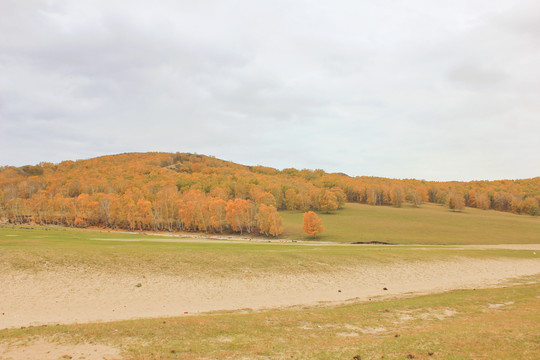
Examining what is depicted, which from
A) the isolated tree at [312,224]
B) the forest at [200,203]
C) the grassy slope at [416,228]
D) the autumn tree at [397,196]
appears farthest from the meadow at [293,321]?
the autumn tree at [397,196]

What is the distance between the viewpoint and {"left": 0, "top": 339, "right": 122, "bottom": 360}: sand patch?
9258mm

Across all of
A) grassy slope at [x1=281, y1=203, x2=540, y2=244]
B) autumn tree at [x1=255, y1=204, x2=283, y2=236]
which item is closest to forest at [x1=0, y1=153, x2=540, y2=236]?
autumn tree at [x1=255, y1=204, x2=283, y2=236]

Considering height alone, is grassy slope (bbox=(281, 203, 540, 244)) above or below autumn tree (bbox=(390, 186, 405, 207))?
below

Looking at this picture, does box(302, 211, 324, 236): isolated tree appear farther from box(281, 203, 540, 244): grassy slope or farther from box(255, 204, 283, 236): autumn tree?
box(255, 204, 283, 236): autumn tree

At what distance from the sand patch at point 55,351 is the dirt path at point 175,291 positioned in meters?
4.03

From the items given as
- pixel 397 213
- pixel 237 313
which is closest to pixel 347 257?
pixel 237 313

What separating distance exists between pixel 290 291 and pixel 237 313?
602cm

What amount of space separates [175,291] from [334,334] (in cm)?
1206

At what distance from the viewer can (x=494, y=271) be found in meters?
29.1

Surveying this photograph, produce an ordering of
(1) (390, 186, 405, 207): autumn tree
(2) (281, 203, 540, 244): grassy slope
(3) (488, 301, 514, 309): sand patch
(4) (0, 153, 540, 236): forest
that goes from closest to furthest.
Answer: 1. (3) (488, 301, 514, 309): sand patch
2. (2) (281, 203, 540, 244): grassy slope
3. (4) (0, 153, 540, 236): forest
4. (1) (390, 186, 405, 207): autumn tree

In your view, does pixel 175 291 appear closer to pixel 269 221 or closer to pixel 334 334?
pixel 334 334

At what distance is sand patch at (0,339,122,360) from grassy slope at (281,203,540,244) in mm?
67410

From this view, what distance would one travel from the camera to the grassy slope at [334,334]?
9320mm

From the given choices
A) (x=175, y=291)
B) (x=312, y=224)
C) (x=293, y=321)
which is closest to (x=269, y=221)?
(x=312, y=224)
